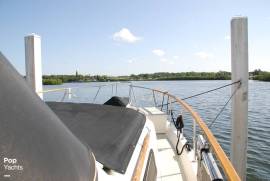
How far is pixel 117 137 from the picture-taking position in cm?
193

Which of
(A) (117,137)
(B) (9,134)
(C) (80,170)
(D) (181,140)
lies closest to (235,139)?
(D) (181,140)

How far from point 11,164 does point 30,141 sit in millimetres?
99

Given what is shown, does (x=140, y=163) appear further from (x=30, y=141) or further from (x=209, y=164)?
(x=30, y=141)

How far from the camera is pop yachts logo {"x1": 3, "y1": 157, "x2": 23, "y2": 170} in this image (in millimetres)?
838

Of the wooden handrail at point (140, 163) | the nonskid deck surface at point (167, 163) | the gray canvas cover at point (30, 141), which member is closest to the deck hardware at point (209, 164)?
the wooden handrail at point (140, 163)

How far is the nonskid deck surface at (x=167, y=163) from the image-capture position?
3447 millimetres

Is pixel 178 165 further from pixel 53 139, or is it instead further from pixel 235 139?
pixel 53 139

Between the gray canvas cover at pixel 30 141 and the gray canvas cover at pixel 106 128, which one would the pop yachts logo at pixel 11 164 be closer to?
the gray canvas cover at pixel 30 141

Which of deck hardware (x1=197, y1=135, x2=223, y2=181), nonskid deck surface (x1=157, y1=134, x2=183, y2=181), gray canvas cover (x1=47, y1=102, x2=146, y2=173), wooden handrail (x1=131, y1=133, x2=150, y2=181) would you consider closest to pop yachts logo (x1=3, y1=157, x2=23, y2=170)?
gray canvas cover (x1=47, y1=102, x2=146, y2=173)

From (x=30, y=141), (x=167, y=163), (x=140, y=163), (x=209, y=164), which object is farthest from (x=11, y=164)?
(x=167, y=163)

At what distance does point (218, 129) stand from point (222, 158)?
10.2 metres

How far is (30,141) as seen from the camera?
92cm

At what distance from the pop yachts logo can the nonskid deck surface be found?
2.48 metres

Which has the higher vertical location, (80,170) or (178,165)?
(80,170)
